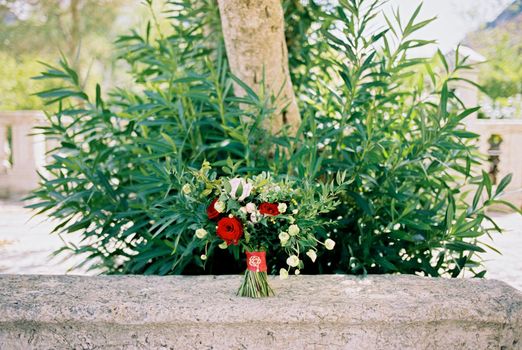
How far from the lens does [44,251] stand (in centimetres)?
416

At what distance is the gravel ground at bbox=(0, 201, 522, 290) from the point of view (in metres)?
3.60

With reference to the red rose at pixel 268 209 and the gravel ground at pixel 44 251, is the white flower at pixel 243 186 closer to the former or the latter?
the red rose at pixel 268 209

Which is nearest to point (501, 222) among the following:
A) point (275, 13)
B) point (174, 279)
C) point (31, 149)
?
point (275, 13)

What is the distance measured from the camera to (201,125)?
2.60m

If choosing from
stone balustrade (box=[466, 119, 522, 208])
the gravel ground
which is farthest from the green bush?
stone balustrade (box=[466, 119, 522, 208])

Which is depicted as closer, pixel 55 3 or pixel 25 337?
pixel 25 337

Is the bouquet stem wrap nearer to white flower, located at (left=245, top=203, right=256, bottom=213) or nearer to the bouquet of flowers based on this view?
the bouquet of flowers

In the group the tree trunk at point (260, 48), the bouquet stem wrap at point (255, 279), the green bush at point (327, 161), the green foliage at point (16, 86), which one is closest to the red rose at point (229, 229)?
the bouquet stem wrap at point (255, 279)

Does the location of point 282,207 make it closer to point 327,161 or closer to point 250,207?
point 250,207

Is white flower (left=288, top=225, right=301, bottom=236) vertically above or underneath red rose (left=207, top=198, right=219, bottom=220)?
underneath

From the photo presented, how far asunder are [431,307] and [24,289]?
1280 mm

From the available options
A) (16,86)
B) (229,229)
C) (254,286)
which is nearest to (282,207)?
(229,229)

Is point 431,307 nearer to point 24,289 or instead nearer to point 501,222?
point 24,289

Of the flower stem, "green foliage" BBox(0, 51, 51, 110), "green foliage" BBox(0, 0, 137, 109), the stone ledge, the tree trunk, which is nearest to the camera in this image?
the stone ledge
